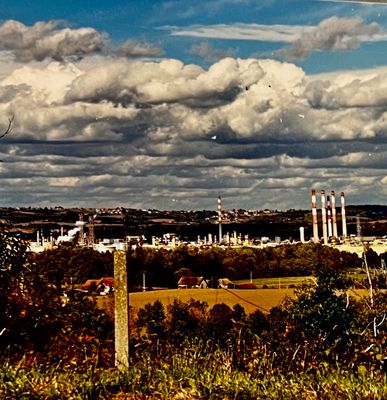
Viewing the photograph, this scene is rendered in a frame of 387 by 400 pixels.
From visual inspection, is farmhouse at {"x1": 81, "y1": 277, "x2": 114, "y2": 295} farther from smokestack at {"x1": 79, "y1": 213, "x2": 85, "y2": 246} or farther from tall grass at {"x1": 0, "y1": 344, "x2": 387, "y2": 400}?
tall grass at {"x1": 0, "y1": 344, "x2": 387, "y2": 400}

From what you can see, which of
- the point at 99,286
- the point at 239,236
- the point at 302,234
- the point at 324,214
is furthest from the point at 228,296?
the point at 324,214

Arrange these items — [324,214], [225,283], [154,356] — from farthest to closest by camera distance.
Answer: [324,214] < [225,283] < [154,356]

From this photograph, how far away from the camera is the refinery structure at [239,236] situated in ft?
54.9

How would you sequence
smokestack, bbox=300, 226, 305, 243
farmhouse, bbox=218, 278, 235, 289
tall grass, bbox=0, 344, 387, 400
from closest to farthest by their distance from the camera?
tall grass, bbox=0, 344, 387, 400 → farmhouse, bbox=218, 278, 235, 289 → smokestack, bbox=300, 226, 305, 243

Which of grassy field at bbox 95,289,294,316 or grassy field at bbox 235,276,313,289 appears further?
grassy field at bbox 235,276,313,289

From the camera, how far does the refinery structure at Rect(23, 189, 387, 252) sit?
16748 millimetres

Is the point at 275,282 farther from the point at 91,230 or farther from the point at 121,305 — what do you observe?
the point at 121,305

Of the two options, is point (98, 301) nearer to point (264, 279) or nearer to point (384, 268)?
point (384, 268)

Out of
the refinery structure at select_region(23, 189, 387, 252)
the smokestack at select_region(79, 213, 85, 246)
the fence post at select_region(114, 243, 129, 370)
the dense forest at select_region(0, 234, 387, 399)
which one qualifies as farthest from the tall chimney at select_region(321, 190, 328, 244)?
the fence post at select_region(114, 243, 129, 370)

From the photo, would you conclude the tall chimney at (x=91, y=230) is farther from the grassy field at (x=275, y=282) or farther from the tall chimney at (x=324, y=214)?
the tall chimney at (x=324, y=214)

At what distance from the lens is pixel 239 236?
39.1 m

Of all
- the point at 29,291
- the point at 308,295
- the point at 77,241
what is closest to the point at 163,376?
the point at 29,291

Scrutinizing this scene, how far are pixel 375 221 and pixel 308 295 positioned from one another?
618 inches

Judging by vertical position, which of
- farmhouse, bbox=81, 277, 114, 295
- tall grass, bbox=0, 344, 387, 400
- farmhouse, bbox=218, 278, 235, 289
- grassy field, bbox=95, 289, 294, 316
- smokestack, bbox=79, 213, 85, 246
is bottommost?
grassy field, bbox=95, 289, 294, 316
